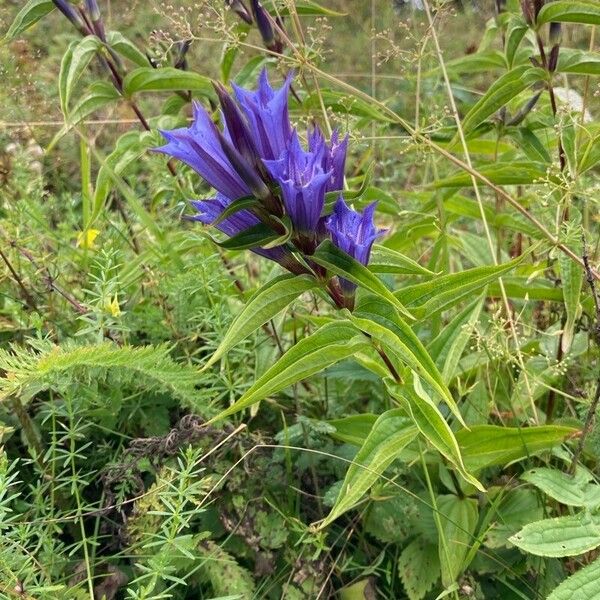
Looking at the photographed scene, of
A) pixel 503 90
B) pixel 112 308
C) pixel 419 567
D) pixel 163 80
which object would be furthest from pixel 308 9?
pixel 419 567

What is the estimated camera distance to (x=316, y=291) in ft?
3.32

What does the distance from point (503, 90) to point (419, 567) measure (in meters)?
0.81

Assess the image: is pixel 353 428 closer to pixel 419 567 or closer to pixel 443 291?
pixel 419 567

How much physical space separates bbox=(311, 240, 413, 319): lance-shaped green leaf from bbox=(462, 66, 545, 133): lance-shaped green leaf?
0.57 m

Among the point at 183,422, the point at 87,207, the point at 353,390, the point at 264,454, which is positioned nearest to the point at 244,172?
the point at 183,422

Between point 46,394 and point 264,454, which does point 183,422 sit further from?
point 46,394

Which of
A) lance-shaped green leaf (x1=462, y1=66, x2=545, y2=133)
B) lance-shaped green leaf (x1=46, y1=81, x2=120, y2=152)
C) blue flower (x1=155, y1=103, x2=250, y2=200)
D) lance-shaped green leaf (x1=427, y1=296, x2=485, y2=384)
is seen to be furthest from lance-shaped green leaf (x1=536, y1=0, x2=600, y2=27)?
lance-shaped green leaf (x1=46, y1=81, x2=120, y2=152)

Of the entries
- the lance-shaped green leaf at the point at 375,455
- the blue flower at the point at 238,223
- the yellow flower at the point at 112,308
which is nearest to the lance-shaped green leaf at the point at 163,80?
the yellow flower at the point at 112,308

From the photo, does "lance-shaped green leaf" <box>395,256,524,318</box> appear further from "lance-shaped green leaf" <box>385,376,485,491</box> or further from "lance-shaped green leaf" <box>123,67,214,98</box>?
"lance-shaped green leaf" <box>123,67,214,98</box>

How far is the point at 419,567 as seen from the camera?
4.09ft

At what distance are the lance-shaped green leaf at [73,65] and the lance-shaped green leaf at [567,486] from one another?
1.00 metres

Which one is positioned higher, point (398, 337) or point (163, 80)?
point (163, 80)

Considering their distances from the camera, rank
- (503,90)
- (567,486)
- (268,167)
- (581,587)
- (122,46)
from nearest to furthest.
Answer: (268,167) → (581,587) → (567,486) → (503,90) → (122,46)

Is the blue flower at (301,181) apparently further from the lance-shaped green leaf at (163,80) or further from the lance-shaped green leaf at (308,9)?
the lance-shaped green leaf at (308,9)
